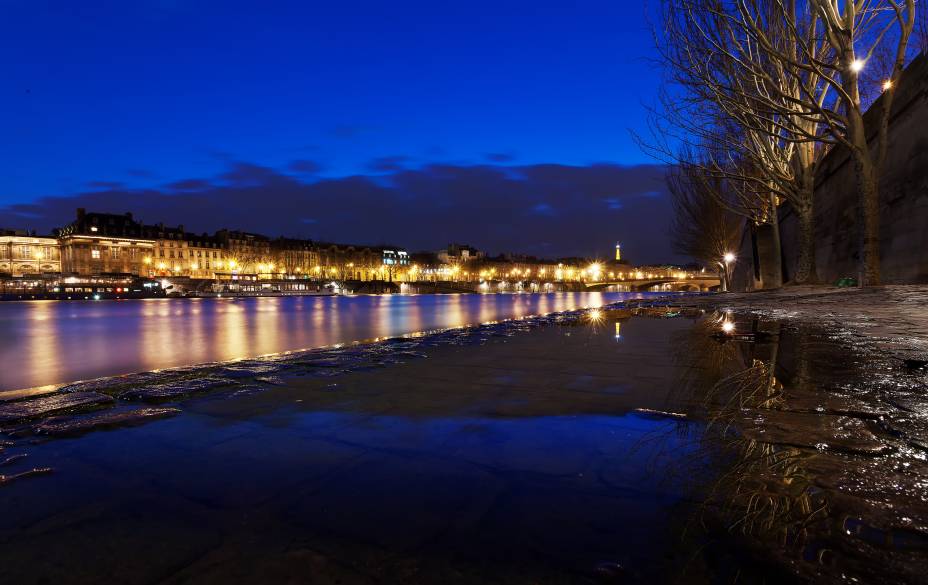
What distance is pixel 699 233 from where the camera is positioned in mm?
45188

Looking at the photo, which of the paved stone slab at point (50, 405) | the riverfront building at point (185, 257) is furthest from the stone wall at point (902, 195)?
the riverfront building at point (185, 257)

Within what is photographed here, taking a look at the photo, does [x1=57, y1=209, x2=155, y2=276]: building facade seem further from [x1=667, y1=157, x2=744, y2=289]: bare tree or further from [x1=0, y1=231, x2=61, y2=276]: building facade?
[x1=667, y1=157, x2=744, y2=289]: bare tree

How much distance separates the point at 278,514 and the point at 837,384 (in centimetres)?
396

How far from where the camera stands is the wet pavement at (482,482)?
5.16 feet

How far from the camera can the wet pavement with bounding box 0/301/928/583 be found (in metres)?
1.57

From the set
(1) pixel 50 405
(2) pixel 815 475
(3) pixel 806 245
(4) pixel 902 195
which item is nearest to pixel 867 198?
(4) pixel 902 195

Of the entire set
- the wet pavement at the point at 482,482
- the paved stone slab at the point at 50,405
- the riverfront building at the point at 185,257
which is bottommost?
the wet pavement at the point at 482,482

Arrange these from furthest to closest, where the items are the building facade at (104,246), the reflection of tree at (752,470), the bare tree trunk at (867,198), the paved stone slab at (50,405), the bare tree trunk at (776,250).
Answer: the building facade at (104,246) → the bare tree trunk at (776,250) → the bare tree trunk at (867,198) → the paved stone slab at (50,405) → the reflection of tree at (752,470)

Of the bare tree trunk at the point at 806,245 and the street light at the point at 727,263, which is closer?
the bare tree trunk at the point at 806,245

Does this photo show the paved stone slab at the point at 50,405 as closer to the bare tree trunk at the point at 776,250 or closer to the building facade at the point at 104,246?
the bare tree trunk at the point at 776,250

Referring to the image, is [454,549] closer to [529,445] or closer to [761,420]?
[529,445]

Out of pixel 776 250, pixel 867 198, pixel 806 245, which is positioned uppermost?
pixel 867 198

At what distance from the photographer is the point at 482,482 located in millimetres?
2223

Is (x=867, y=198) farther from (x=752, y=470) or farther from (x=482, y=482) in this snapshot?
(x=482, y=482)
